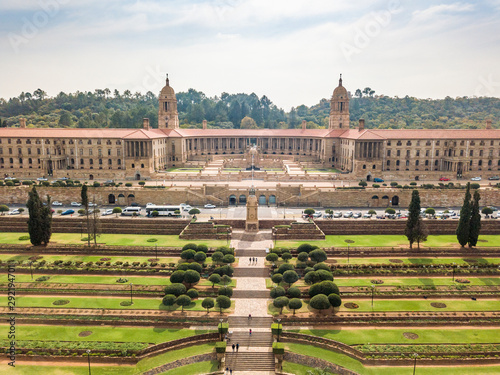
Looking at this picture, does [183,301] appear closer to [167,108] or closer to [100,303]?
[100,303]

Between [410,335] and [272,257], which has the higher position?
[272,257]

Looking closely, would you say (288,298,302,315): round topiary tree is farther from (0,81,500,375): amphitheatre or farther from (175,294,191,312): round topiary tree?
(175,294,191,312): round topiary tree

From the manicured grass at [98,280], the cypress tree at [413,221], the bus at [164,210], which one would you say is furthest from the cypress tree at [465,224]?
the bus at [164,210]

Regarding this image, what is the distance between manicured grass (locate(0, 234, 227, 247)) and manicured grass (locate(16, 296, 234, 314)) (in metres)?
14.2

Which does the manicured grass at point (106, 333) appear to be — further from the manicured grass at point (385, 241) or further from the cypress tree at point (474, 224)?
the cypress tree at point (474, 224)

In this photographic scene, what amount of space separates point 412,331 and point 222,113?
13872 centimetres

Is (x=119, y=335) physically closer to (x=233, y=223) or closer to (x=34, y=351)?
(x=34, y=351)

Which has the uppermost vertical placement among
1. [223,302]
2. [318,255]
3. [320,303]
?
[318,255]

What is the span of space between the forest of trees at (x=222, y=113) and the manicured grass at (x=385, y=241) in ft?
294

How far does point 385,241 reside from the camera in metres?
55.4

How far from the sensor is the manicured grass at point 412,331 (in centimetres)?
3284

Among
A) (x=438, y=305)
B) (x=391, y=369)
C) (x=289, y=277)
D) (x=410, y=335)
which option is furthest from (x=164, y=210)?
(x=391, y=369)

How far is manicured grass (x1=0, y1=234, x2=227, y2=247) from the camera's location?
176ft

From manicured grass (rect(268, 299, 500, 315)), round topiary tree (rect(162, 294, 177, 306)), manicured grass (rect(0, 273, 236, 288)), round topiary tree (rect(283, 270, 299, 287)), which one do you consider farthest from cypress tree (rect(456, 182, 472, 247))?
round topiary tree (rect(162, 294, 177, 306))
